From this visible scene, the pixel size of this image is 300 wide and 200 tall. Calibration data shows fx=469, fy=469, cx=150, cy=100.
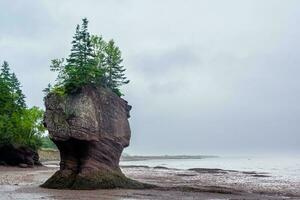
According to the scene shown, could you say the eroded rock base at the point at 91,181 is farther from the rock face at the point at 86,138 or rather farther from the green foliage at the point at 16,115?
the green foliage at the point at 16,115

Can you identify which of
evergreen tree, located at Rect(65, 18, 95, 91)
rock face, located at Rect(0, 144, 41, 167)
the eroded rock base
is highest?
evergreen tree, located at Rect(65, 18, 95, 91)

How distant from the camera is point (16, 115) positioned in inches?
3728

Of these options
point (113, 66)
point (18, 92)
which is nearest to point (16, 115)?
point (18, 92)

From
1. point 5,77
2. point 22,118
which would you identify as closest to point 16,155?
point 22,118

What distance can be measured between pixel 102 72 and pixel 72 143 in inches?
334

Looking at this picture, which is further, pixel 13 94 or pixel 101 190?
pixel 13 94

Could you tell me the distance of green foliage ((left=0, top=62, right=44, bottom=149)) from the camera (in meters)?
90.7

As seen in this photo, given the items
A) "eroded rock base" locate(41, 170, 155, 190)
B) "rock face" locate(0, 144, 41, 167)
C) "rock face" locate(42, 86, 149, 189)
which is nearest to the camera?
"eroded rock base" locate(41, 170, 155, 190)

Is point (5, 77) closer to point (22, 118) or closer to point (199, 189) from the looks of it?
point (22, 118)

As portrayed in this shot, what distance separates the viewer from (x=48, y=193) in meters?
38.5

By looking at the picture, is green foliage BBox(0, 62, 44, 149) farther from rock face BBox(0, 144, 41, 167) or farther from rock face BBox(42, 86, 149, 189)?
rock face BBox(42, 86, 149, 189)

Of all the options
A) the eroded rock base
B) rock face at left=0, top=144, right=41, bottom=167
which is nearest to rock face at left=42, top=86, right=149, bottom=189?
the eroded rock base

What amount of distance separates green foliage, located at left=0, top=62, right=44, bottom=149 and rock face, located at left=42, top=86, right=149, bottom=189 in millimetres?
45366

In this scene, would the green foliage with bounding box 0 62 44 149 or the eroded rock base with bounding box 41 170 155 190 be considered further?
the green foliage with bounding box 0 62 44 149
